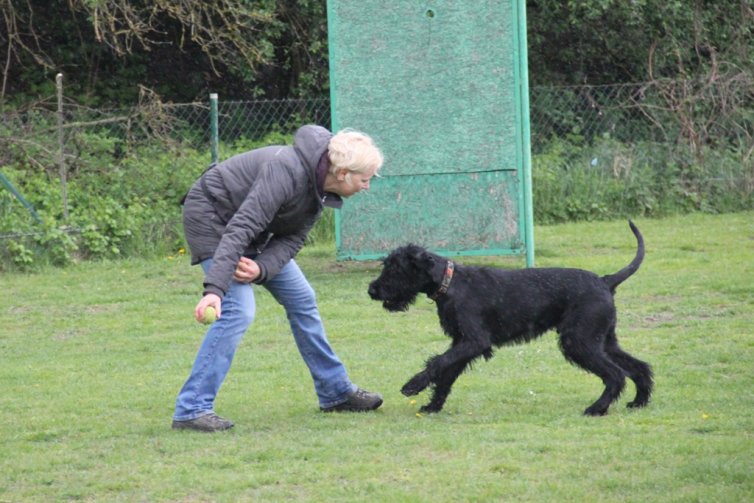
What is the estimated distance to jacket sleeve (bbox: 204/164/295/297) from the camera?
5547 millimetres

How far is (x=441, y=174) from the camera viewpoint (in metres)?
11.4

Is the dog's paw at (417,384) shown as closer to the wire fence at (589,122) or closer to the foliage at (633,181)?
the wire fence at (589,122)

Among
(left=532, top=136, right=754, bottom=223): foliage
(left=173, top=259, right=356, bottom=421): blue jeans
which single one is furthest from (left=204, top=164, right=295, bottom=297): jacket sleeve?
(left=532, top=136, right=754, bottom=223): foliage

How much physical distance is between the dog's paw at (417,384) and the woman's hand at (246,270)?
3.63ft

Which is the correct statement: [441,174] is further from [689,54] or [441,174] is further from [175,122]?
[689,54]

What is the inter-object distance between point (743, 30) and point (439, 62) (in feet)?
28.1

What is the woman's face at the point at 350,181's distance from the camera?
578 centimetres

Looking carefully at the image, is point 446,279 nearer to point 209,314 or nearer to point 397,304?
point 397,304

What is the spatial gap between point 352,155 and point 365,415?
1.48 m

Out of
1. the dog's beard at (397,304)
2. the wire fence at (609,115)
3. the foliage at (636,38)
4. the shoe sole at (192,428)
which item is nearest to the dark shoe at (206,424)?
the shoe sole at (192,428)

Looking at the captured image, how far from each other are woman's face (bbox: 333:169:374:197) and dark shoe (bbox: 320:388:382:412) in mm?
1200

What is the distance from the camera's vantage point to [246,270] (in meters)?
5.80

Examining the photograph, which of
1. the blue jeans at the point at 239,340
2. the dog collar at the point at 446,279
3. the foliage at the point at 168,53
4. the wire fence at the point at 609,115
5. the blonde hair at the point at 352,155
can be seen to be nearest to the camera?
the blonde hair at the point at 352,155

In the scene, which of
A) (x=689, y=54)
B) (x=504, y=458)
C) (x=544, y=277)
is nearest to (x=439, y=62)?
(x=544, y=277)
